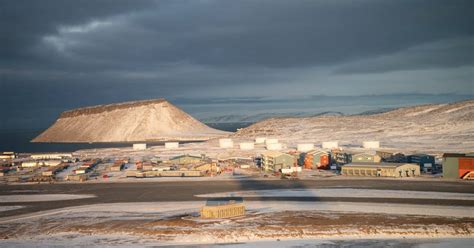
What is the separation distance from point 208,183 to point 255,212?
1801cm

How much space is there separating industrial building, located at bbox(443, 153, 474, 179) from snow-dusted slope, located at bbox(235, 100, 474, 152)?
29.3 metres

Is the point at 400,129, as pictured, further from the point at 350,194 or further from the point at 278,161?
the point at 350,194

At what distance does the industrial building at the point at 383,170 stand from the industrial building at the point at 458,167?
367 centimetres

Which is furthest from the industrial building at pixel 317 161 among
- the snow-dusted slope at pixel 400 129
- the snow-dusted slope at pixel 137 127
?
the snow-dusted slope at pixel 137 127

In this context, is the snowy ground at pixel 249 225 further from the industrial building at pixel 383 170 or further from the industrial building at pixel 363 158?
the industrial building at pixel 363 158

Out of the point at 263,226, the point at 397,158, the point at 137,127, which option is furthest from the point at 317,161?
the point at 137,127

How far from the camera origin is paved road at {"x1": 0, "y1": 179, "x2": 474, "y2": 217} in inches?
1593

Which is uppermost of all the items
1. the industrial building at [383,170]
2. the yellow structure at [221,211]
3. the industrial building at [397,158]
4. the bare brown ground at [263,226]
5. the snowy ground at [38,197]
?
the industrial building at [397,158]

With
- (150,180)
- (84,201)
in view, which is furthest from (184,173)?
(84,201)

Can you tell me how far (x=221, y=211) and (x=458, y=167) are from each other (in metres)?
30.5

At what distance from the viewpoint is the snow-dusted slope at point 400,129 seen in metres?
95.6

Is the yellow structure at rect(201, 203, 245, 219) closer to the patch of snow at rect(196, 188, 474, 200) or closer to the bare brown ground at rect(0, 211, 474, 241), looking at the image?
the bare brown ground at rect(0, 211, 474, 241)

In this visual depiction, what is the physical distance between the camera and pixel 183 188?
48938 millimetres

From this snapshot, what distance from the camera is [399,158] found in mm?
65562
